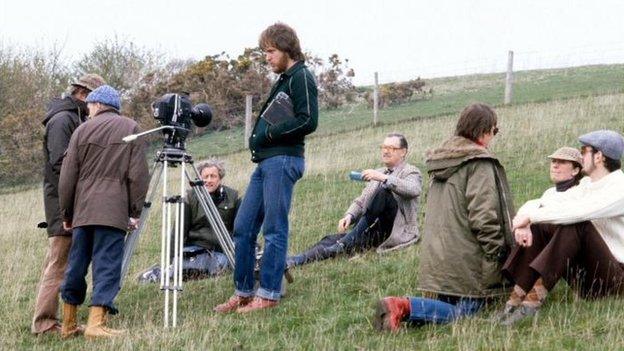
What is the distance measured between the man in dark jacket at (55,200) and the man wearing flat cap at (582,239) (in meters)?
3.32

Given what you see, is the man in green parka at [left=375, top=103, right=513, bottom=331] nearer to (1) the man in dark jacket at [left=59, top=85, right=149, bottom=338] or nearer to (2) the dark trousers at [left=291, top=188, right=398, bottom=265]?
(1) the man in dark jacket at [left=59, top=85, right=149, bottom=338]

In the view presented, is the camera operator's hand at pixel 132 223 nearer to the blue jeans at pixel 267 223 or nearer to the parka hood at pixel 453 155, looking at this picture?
the blue jeans at pixel 267 223

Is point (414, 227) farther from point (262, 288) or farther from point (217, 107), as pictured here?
point (217, 107)

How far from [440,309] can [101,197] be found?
237 cm

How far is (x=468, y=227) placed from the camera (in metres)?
5.47

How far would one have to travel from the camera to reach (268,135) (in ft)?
20.2

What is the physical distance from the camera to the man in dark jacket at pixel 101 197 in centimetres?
592

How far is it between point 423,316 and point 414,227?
2.85 meters

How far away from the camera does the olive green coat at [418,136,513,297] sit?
5414 mm

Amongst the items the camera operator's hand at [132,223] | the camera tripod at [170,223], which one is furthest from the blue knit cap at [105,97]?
the camera operator's hand at [132,223]

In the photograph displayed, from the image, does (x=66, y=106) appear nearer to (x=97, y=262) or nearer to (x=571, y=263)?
(x=97, y=262)

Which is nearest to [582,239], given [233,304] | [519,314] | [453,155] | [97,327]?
[519,314]

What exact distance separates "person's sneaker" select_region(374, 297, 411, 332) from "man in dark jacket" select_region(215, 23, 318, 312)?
127 cm

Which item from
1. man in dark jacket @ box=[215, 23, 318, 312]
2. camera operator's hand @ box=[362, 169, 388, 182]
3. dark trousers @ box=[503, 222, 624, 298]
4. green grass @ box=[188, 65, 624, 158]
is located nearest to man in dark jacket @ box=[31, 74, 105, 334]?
man in dark jacket @ box=[215, 23, 318, 312]
